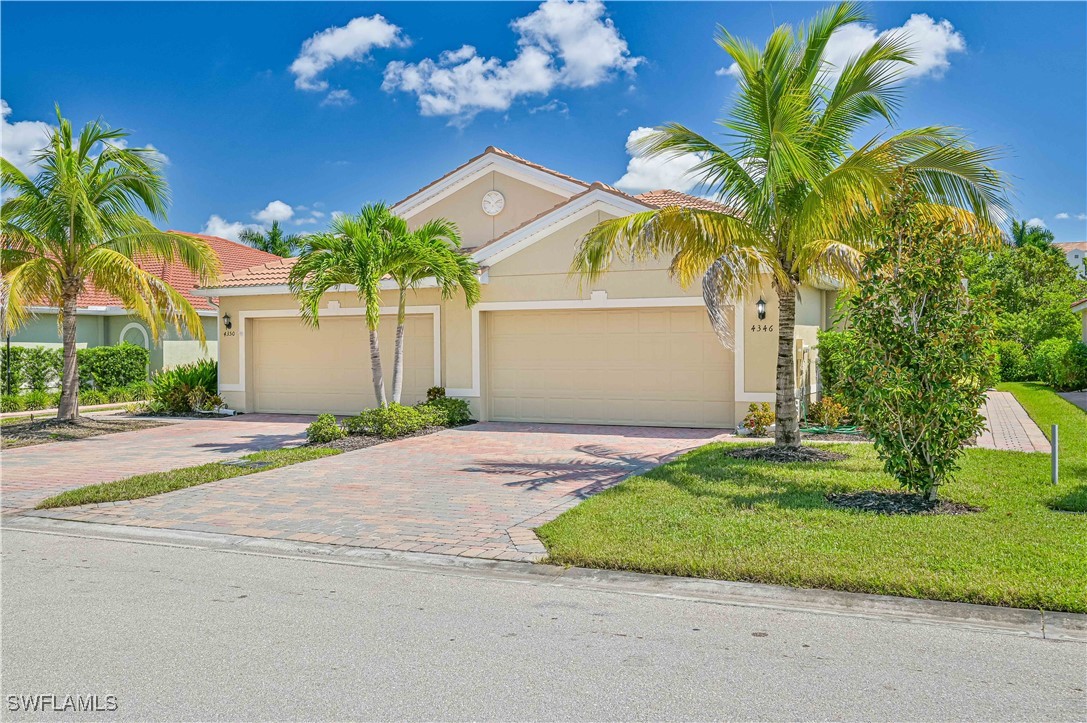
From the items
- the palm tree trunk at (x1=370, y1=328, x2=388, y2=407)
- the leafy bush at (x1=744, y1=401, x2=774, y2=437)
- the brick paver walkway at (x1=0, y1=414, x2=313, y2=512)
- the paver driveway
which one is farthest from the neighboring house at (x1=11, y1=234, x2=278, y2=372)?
the leafy bush at (x1=744, y1=401, x2=774, y2=437)

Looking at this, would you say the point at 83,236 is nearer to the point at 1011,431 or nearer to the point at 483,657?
the point at 483,657

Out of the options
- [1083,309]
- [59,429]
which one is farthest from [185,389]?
[1083,309]

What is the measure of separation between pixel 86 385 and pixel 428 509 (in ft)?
59.9

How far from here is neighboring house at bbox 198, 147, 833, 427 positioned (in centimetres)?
1505

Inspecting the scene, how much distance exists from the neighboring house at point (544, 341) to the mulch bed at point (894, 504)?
5949 mm

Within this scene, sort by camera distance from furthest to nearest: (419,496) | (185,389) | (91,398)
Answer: (91,398) → (185,389) → (419,496)

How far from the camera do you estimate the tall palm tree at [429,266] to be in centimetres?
1413

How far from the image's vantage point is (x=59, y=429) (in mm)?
15773

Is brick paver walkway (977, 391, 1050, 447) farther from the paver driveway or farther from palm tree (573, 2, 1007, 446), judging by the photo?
the paver driveway

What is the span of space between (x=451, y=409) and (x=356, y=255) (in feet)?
12.1

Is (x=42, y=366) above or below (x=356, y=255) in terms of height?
below

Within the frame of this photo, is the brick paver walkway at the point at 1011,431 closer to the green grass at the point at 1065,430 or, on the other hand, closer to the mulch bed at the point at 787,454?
the green grass at the point at 1065,430

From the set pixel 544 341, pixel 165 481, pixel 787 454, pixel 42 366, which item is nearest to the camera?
pixel 165 481

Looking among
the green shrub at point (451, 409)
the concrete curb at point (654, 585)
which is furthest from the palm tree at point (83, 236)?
the concrete curb at point (654, 585)
